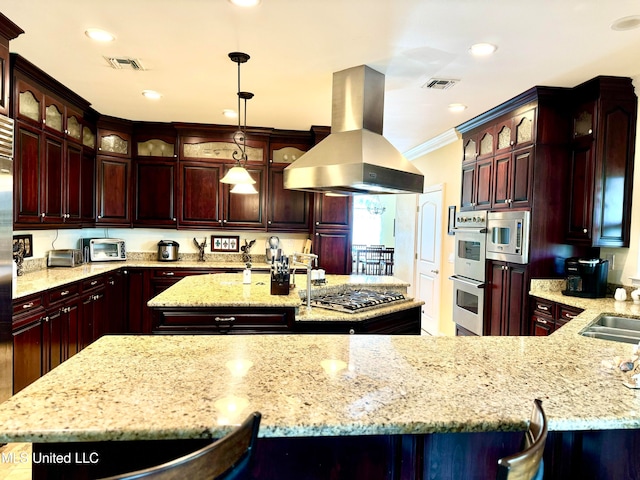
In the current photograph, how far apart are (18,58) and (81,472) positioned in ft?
10.2

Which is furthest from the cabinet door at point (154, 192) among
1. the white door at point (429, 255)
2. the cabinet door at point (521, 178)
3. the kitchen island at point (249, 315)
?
the cabinet door at point (521, 178)

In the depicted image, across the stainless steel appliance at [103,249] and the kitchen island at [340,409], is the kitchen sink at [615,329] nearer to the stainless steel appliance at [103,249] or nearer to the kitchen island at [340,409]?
the kitchen island at [340,409]

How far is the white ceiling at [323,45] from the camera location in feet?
7.00

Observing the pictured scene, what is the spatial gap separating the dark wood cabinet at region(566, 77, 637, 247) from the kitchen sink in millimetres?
726

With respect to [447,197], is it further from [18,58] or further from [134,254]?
[18,58]

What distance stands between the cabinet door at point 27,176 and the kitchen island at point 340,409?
7.86 feet

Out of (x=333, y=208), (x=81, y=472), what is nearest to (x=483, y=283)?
(x=333, y=208)

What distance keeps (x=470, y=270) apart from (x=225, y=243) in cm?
307

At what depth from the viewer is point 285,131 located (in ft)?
16.5

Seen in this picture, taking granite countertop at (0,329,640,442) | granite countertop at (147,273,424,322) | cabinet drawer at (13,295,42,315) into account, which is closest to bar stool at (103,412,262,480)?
granite countertop at (0,329,640,442)

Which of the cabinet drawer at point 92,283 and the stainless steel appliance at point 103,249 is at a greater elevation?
the stainless steel appliance at point 103,249

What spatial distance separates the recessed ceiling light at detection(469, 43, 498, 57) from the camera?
8.11ft

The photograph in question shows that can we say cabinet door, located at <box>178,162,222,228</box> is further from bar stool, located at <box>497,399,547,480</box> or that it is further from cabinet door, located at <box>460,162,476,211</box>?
bar stool, located at <box>497,399,547,480</box>

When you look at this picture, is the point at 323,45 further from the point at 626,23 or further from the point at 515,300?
the point at 515,300
